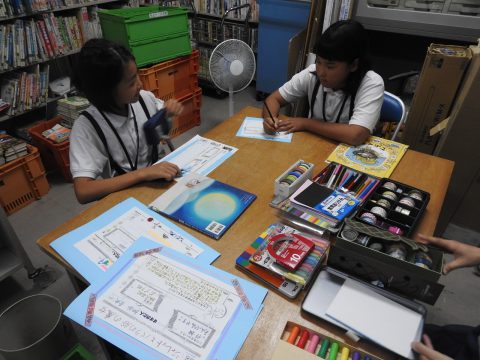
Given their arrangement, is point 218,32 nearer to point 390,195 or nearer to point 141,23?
point 141,23

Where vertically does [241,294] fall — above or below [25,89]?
above

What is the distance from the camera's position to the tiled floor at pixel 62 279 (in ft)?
4.88

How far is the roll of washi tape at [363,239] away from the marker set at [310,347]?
0.22 meters

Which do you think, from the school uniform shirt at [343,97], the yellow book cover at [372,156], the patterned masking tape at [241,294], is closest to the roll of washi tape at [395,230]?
the yellow book cover at [372,156]

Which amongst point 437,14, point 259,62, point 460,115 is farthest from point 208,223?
point 259,62

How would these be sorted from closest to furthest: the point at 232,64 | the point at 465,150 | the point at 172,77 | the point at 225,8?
the point at 465,150
the point at 232,64
the point at 172,77
the point at 225,8

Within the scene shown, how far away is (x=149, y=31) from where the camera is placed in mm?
2346

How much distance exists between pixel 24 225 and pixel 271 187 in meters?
1.82

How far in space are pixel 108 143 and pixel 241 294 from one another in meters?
0.85

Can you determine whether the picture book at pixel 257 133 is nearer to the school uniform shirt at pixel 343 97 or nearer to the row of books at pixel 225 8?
the school uniform shirt at pixel 343 97

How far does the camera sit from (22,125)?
2607 mm

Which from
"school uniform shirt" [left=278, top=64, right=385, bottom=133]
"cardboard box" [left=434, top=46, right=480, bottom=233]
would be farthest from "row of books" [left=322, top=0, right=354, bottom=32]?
"school uniform shirt" [left=278, top=64, right=385, bottom=133]

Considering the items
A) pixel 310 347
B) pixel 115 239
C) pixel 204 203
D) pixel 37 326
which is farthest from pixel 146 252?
pixel 37 326

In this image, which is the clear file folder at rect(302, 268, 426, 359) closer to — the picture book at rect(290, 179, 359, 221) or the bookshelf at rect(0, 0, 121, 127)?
the picture book at rect(290, 179, 359, 221)
